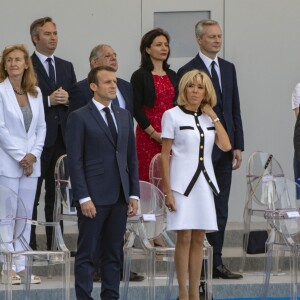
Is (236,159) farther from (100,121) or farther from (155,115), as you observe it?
(100,121)

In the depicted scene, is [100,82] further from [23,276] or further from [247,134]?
[247,134]

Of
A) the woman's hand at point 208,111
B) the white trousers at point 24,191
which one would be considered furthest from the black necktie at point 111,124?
the white trousers at point 24,191

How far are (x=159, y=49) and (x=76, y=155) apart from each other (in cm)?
231

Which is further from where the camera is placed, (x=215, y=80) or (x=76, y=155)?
(x=215, y=80)

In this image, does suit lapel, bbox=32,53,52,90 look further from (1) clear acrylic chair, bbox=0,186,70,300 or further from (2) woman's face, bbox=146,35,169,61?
(1) clear acrylic chair, bbox=0,186,70,300

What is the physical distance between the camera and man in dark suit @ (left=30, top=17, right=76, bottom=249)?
34.5ft

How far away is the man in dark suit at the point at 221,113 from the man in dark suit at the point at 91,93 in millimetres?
461

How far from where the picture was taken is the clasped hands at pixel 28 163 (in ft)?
32.2

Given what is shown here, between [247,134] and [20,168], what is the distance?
315cm

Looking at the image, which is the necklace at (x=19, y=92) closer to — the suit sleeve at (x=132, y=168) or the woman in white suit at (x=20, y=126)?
the woman in white suit at (x=20, y=126)

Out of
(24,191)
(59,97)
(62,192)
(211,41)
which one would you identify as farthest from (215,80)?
(24,191)

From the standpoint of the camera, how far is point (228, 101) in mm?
10430

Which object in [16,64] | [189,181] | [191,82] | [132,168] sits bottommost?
[189,181]

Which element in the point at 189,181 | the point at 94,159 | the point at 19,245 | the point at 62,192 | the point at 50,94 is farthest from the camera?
the point at 50,94
